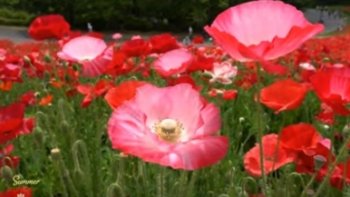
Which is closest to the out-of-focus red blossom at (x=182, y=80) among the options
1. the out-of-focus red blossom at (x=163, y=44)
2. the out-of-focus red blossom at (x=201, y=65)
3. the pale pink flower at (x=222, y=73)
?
the out-of-focus red blossom at (x=201, y=65)

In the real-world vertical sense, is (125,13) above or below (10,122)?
below

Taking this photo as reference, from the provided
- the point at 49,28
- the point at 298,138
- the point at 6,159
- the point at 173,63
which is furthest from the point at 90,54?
the point at 298,138

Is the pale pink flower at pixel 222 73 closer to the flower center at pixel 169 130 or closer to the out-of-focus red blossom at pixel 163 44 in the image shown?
the out-of-focus red blossom at pixel 163 44

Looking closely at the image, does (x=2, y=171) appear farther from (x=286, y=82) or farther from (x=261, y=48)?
(x=261, y=48)

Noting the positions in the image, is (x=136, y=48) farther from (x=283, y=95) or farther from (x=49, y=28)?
(x=283, y=95)

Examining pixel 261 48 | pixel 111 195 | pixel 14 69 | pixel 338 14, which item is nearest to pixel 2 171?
pixel 111 195

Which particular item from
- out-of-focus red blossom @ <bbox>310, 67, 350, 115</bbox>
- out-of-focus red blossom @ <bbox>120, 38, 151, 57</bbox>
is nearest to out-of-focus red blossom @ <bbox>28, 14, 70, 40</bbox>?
out-of-focus red blossom @ <bbox>120, 38, 151, 57</bbox>

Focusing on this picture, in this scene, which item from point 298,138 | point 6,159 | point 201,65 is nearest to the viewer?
point 298,138
